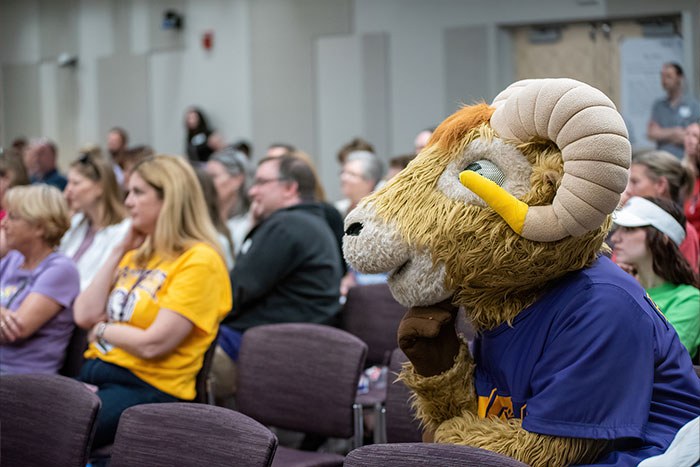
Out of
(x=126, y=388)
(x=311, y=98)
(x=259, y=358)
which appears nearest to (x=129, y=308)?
(x=126, y=388)

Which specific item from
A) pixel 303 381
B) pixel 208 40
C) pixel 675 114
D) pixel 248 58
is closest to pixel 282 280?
pixel 303 381

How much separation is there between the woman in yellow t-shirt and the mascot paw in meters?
1.31

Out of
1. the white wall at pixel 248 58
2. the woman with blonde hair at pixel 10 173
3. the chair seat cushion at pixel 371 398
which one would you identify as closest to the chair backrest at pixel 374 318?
the chair seat cushion at pixel 371 398

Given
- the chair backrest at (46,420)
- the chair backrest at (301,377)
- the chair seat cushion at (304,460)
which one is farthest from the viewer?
the chair backrest at (301,377)

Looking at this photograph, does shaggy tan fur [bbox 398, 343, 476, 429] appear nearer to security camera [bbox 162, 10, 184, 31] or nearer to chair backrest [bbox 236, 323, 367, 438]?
chair backrest [bbox 236, 323, 367, 438]

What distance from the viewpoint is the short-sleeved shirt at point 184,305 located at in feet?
9.49

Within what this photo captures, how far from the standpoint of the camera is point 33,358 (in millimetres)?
3268

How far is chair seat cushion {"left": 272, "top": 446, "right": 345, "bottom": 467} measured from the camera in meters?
2.62

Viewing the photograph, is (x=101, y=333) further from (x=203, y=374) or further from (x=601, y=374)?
(x=601, y=374)

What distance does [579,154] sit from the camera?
1456mm

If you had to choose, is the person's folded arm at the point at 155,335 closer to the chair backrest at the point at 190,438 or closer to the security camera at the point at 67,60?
the chair backrest at the point at 190,438

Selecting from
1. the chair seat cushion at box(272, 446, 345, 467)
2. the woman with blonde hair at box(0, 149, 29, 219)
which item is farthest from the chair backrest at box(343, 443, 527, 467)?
the woman with blonde hair at box(0, 149, 29, 219)

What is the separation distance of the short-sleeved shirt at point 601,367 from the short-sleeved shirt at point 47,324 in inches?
85.9

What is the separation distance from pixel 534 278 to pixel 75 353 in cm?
235
